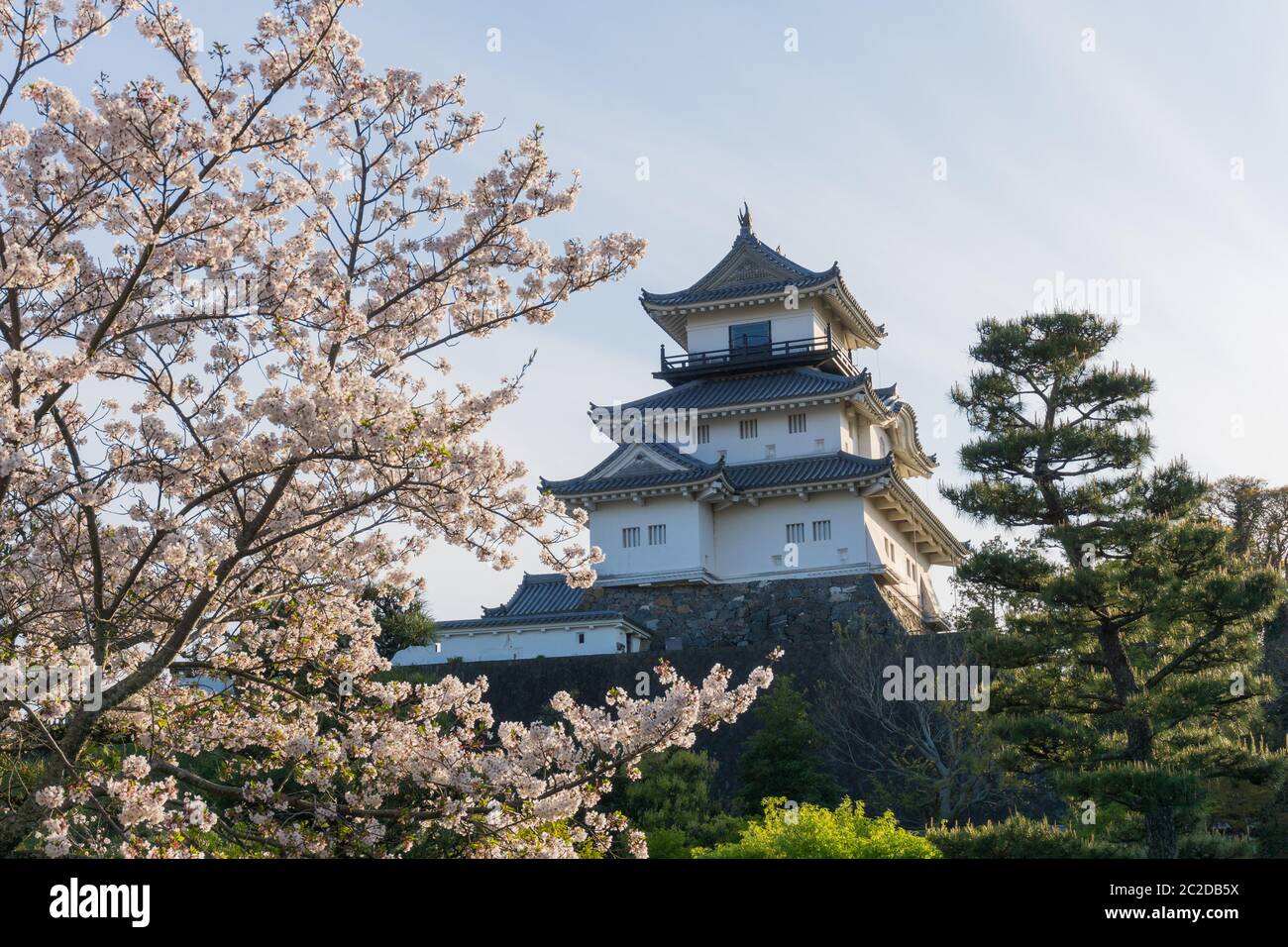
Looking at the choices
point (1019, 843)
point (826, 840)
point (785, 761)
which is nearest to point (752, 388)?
point (785, 761)

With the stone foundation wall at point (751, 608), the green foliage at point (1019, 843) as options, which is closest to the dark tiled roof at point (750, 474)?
the stone foundation wall at point (751, 608)

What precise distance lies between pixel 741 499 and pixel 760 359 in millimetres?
4153

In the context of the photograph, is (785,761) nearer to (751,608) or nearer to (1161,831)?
(1161,831)

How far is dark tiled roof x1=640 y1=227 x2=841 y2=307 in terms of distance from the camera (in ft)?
105

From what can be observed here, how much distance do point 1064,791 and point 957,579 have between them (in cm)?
332

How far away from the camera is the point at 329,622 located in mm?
7445

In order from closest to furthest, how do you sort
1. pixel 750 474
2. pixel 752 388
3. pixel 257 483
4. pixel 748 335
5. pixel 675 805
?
pixel 257 483, pixel 675 805, pixel 750 474, pixel 752 388, pixel 748 335

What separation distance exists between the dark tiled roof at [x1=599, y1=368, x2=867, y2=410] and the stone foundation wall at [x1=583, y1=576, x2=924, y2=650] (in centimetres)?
473

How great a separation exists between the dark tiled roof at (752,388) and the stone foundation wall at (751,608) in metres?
4.73

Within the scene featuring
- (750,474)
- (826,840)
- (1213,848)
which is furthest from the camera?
(750,474)

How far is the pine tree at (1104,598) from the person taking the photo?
15.3m

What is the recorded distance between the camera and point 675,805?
18.5m
